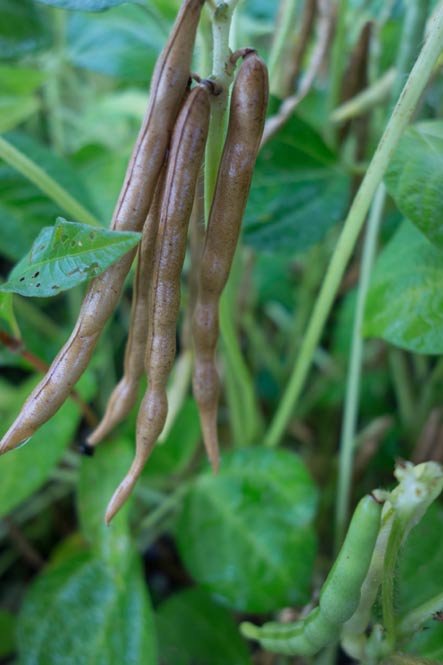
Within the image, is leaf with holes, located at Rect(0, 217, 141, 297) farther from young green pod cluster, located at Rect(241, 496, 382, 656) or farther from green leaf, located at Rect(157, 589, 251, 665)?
green leaf, located at Rect(157, 589, 251, 665)

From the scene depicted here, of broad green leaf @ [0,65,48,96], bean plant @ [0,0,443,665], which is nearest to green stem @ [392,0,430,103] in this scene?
bean plant @ [0,0,443,665]

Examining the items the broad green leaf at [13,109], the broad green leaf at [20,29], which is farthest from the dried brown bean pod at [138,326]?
the broad green leaf at [20,29]

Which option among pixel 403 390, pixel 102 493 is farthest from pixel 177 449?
pixel 403 390

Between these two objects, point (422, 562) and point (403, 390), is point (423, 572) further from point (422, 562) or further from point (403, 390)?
point (403, 390)

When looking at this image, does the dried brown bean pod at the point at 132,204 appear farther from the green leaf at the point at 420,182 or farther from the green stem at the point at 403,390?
the green stem at the point at 403,390

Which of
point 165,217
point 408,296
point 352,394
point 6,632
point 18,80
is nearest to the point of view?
point 165,217

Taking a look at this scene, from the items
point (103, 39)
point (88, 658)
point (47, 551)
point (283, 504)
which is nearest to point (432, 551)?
point (283, 504)

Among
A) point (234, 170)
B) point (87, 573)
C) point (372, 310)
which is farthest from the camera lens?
point (87, 573)

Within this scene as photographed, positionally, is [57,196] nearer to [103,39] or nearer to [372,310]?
[372,310]
